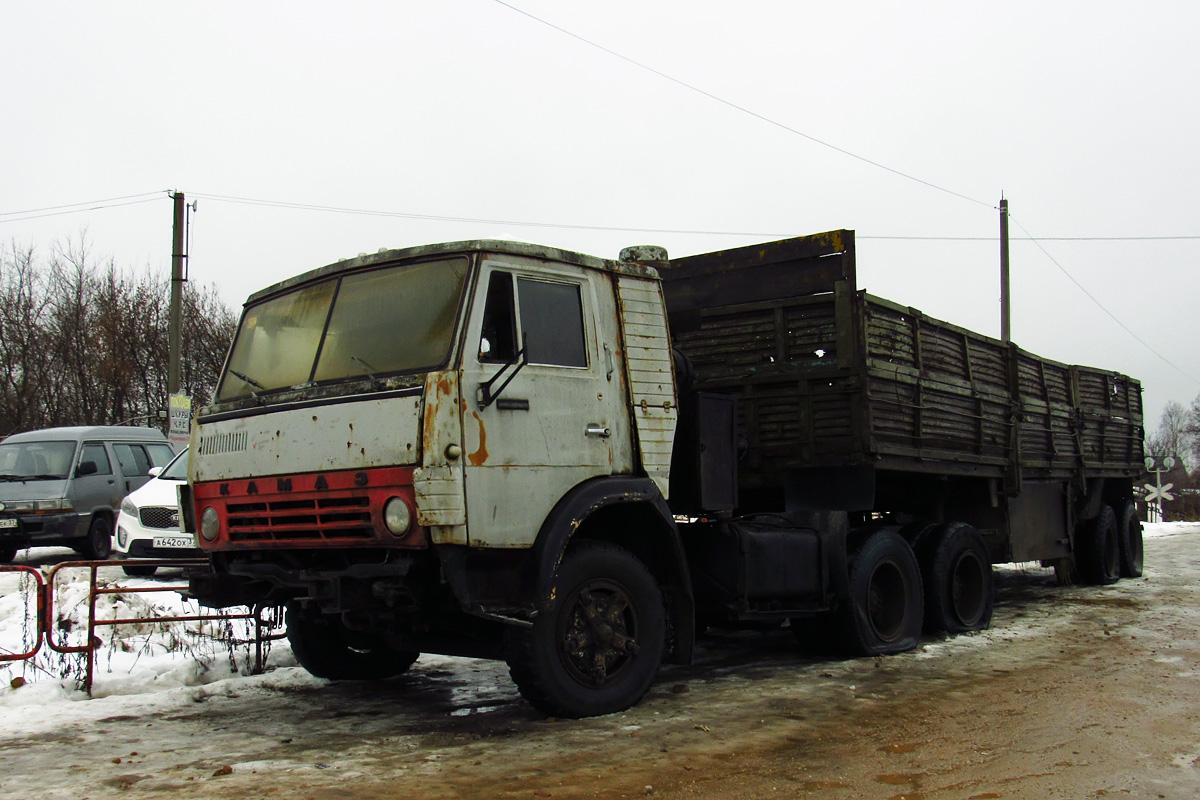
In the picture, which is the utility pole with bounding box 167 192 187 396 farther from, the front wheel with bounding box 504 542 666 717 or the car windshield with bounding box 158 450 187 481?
the front wheel with bounding box 504 542 666 717

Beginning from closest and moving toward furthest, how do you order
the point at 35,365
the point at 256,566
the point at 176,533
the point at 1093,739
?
the point at 1093,739 < the point at 256,566 < the point at 176,533 < the point at 35,365

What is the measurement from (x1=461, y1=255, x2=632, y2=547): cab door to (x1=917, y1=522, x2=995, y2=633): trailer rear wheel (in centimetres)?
394

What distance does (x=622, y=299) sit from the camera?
6.39 metres

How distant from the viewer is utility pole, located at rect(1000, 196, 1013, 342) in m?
23.8

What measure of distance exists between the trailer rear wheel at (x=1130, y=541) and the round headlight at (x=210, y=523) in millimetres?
11714

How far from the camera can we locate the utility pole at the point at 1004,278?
→ 78.1 ft

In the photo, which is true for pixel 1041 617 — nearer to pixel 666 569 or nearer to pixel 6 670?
pixel 666 569

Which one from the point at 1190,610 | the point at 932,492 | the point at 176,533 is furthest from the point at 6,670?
the point at 1190,610

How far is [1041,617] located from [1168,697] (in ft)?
13.5

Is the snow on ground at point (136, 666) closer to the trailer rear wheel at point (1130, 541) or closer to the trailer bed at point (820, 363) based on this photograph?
the trailer bed at point (820, 363)

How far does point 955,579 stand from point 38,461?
12.4 m

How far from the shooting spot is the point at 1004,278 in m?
24.1

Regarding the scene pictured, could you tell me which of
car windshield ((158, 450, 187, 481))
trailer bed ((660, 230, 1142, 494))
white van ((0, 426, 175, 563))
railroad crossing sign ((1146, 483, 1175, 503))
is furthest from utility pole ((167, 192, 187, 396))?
railroad crossing sign ((1146, 483, 1175, 503))

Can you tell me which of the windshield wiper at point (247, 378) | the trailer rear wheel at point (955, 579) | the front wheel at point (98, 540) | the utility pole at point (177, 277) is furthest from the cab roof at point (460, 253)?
the utility pole at point (177, 277)
